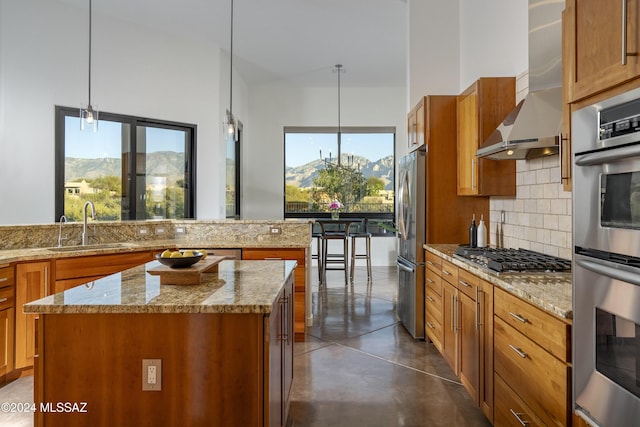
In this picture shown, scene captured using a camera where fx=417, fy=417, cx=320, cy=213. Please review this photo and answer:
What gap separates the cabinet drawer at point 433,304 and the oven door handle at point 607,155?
204 centimetres

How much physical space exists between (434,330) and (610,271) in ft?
7.68

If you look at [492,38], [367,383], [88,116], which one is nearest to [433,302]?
[367,383]

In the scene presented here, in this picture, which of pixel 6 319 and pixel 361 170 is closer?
pixel 6 319

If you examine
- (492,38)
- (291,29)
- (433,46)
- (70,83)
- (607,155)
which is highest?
(291,29)

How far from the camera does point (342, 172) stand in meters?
8.12

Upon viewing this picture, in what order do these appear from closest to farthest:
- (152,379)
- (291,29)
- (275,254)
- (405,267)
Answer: (152,379)
(275,254)
(405,267)
(291,29)

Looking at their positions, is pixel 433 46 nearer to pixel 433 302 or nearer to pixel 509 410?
pixel 433 302

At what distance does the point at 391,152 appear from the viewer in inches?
321

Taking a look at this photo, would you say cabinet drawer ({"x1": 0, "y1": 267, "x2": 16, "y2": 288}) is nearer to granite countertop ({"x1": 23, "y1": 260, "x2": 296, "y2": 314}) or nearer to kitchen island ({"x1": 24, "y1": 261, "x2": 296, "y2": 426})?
granite countertop ({"x1": 23, "y1": 260, "x2": 296, "y2": 314})

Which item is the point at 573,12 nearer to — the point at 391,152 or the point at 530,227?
the point at 530,227

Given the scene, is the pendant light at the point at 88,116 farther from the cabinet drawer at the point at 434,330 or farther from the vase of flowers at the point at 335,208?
the vase of flowers at the point at 335,208

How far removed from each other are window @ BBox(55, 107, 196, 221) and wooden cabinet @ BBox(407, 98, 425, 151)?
3106 mm

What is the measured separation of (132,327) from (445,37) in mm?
4262

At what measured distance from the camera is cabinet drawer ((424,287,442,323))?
330 centimetres
